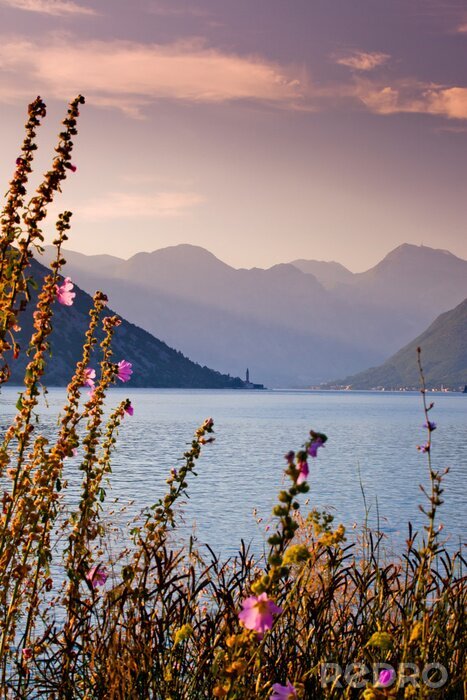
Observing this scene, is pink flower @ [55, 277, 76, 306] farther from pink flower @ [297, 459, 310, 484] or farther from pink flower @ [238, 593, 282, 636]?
pink flower @ [238, 593, 282, 636]

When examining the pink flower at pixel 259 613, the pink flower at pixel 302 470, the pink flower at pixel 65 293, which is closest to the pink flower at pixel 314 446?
the pink flower at pixel 302 470

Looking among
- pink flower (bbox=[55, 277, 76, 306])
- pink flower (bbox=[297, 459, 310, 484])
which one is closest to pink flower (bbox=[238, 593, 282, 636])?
pink flower (bbox=[297, 459, 310, 484])

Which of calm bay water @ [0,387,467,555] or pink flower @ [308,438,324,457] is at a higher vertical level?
pink flower @ [308,438,324,457]

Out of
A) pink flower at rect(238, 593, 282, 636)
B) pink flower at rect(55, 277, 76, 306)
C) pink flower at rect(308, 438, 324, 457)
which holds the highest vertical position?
pink flower at rect(55, 277, 76, 306)

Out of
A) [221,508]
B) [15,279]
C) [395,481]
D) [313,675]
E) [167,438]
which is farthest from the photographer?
[167,438]

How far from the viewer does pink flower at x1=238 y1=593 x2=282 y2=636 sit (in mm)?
3086

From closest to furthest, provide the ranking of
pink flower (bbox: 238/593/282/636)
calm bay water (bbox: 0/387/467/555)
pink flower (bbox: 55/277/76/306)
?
pink flower (bbox: 238/593/282/636) → pink flower (bbox: 55/277/76/306) → calm bay water (bbox: 0/387/467/555)

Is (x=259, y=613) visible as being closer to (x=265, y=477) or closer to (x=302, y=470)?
(x=302, y=470)

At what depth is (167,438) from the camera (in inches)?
3063

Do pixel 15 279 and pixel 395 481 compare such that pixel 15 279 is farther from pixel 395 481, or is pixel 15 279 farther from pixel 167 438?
pixel 167 438

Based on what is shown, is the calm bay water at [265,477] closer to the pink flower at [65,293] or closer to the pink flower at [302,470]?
the pink flower at [65,293]

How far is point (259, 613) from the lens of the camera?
309 cm

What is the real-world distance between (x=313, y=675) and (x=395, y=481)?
45.9 metres

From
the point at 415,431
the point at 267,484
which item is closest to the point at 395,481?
the point at 267,484
